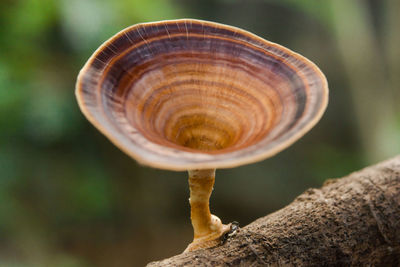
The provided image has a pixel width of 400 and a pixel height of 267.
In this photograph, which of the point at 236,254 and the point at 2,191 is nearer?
the point at 236,254

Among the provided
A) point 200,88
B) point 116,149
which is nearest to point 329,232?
point 200,88

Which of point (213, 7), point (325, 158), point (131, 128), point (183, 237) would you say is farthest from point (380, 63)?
point (131, 128)

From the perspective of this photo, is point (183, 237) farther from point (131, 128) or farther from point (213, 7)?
point (131, 128)

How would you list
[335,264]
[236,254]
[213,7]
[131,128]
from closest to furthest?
[131,128] < [236,254] < [335,264] < [213,7]

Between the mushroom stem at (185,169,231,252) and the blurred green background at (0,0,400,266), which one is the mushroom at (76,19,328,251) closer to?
the mushroom stem at (185,169,231,252)

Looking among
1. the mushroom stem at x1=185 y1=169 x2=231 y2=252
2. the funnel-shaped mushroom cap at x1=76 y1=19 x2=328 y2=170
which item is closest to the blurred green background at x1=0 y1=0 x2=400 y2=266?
the funnel-shaped mushroom cap at x1=76 y1=19 x2=328 y2=170

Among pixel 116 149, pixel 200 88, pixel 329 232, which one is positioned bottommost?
pixel 116 149

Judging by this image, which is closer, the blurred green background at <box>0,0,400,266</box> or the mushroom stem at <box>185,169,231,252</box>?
the mushroom stem at <box>185,169,231,252</box>

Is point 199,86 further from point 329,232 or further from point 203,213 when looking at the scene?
point 329,232
